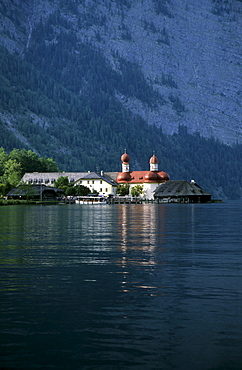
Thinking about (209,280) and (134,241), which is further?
(134,241)

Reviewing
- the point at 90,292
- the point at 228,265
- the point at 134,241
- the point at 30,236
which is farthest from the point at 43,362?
the point at 30,236

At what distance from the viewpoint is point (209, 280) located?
2734 centimetres

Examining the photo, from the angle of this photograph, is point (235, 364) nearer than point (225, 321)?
Yes

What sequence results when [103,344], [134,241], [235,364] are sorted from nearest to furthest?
[235,364]
[103,344]
[134,241]

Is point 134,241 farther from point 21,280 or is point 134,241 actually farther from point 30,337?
point 30,337

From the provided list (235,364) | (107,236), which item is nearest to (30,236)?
(107,236)

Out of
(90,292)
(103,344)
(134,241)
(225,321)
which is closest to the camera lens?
(103,344)

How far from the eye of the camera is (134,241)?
1959 inches

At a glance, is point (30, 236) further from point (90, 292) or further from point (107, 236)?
point (90, 292)

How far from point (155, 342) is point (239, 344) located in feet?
7.89

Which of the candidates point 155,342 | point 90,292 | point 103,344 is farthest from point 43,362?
point 90,292

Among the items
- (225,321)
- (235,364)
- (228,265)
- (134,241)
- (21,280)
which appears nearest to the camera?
(235,364)

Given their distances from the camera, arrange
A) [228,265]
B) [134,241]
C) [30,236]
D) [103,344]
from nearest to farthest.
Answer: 1. [103,344]
2. [228,265]
3. [134,241]
4. [30,236]

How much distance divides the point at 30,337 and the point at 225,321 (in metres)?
6.44
